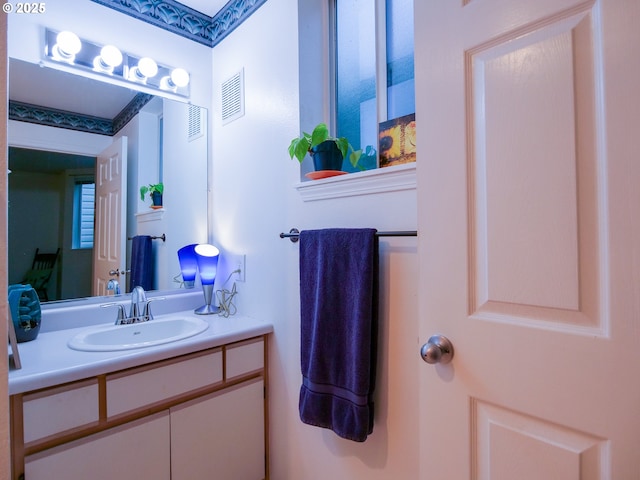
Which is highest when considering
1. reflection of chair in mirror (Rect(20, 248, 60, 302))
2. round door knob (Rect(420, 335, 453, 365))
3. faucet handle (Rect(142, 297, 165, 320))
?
reflection of chair in mirror (Rect(20, 248, 60, 302))

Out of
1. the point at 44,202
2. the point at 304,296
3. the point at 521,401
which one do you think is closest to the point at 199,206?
the point at 44,202

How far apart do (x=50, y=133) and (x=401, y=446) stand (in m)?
A: 1.88

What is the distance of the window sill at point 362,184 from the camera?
102 cm

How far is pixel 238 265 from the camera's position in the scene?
169 cm

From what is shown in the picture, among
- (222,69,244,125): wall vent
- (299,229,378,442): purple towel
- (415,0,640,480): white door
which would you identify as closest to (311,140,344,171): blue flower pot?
(299,229,378,442): purple towel

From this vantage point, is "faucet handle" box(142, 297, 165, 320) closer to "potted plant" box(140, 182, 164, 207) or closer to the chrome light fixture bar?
"potted plant" box(140, 182, 164, 207)

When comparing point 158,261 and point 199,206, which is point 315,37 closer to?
point 199,206

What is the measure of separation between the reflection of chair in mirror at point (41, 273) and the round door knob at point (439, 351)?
5.06ft

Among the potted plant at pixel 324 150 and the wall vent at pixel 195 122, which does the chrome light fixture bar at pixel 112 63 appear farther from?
the potted plant at pixel 324 150

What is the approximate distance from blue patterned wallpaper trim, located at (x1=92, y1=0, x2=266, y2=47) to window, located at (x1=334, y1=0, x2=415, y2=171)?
0.49m

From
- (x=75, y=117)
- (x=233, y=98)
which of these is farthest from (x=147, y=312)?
(x=233, y=98)

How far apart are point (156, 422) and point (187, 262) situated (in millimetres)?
825

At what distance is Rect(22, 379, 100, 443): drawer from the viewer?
929mm

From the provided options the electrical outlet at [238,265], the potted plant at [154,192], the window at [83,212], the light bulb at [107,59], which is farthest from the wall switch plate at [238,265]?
the light bulb at [107,59]
